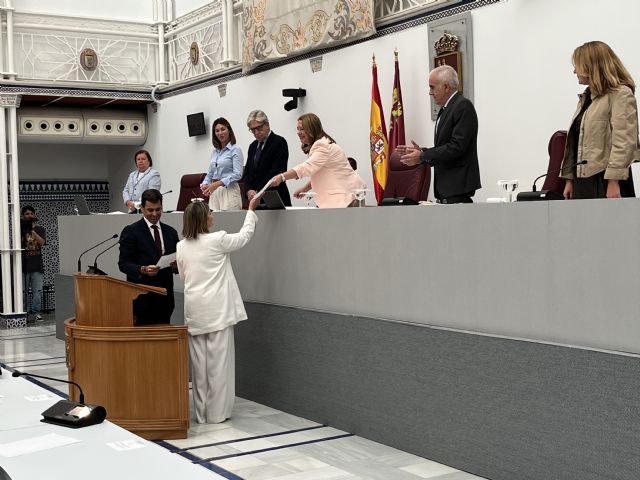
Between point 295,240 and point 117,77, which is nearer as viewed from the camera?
point 295,240

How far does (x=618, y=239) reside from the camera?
4246 mm

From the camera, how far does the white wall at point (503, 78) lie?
6914mm

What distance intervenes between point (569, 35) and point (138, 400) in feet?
14.1

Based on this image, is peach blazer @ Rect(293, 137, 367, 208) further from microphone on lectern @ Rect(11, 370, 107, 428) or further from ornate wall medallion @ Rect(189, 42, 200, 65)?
ornate wall medallion @ Rect(189, 42, 200, 65)

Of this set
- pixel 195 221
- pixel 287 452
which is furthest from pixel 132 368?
pixel 287 452

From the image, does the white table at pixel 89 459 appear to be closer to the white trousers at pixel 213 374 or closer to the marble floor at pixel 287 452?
the marble floor at pixel 287 452

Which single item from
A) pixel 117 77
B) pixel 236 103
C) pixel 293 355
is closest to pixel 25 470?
pixel 293 355

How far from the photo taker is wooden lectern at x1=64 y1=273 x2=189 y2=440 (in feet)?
20.0

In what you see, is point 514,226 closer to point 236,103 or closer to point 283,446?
point 283,446

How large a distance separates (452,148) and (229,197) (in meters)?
3.28

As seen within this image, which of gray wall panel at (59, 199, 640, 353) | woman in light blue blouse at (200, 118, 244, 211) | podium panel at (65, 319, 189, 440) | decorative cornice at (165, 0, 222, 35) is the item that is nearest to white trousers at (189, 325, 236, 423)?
podium panel at (65, 319, 189, 440)

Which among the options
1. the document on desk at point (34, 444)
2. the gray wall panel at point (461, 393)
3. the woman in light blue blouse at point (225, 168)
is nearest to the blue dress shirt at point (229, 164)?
the woman in light blue blouse at point (225, 168)

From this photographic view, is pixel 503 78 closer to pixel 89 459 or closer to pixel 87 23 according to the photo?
pixel 89 459

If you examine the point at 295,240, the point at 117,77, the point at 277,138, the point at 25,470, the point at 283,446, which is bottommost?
the point at 283,446
